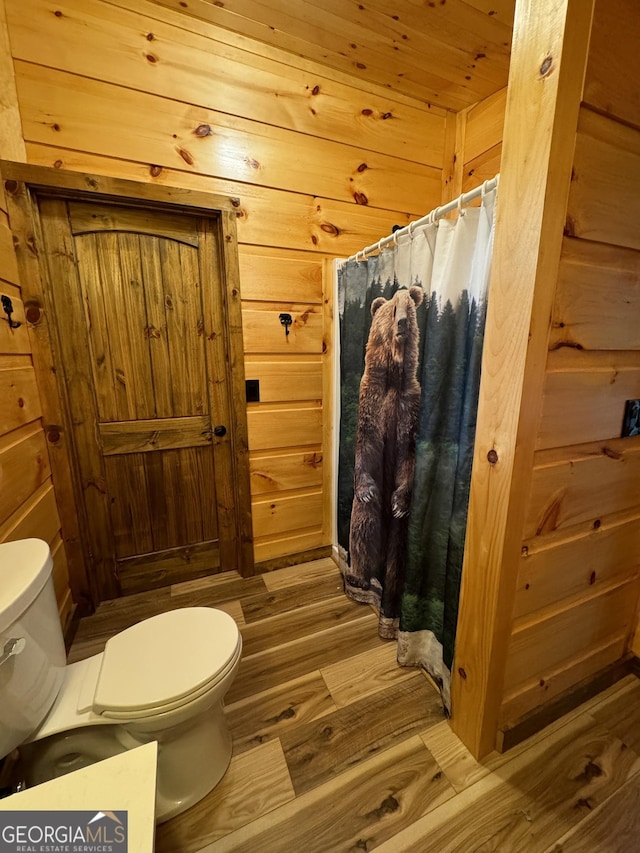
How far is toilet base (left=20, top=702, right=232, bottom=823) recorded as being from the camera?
0.94 metres

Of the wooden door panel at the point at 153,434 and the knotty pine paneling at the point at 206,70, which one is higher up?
the knotty pine paneling at the point at 206,70

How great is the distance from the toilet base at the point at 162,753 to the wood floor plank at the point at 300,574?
89cm

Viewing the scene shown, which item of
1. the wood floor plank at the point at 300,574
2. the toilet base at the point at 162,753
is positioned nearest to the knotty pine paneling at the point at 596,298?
the toilet base at the point at 162,753

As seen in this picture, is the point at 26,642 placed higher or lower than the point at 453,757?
higher

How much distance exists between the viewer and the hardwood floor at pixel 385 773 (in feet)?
3.16

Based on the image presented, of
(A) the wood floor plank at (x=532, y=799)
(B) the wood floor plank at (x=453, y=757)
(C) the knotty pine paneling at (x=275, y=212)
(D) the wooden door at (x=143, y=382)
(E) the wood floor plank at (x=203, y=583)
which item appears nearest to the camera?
(A) the wood floor plank at (x=532, y=799)

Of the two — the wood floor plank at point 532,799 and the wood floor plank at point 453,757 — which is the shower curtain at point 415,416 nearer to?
the wood floor plank at point 453,757

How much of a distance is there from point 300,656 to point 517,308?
1.58 m

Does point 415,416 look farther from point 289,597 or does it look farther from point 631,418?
point 289,597

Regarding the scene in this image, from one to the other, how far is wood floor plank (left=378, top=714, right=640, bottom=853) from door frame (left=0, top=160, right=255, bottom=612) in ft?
4.63

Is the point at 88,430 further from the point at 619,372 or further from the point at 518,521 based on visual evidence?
the point at 619,372

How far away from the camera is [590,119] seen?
78 centimetres

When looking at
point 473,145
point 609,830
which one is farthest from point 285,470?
point 473,145

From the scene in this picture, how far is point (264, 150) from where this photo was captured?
1.67 metres
